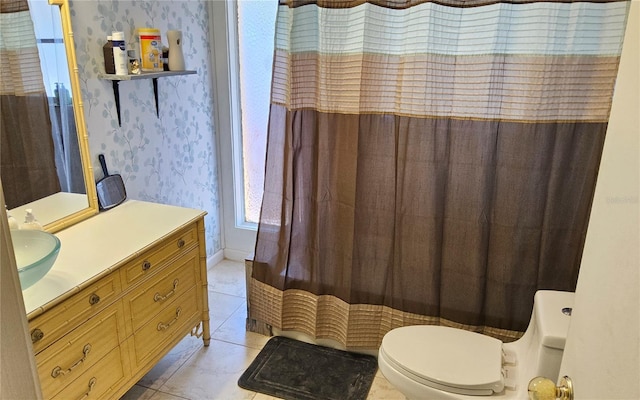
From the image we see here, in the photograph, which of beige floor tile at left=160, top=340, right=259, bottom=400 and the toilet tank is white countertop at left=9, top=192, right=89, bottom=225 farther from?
A: the toilet tank

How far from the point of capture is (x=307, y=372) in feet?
7.64

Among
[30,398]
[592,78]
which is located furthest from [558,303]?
[30,398]

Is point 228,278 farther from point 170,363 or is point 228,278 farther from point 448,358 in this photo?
point 448,358

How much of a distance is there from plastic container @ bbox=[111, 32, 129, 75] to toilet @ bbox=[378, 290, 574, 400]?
1685 mm

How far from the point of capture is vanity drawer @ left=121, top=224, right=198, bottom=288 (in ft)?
6.11

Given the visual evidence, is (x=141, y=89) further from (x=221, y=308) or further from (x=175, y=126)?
(x=221, y=308)

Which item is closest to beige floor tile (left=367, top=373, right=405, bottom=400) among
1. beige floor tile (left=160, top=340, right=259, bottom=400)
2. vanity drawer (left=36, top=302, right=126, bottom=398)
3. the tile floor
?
the tile floor

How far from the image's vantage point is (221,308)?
9.48ft

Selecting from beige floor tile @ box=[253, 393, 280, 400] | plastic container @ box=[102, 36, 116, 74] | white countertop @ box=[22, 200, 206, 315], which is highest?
plastic container @ box=[102, 36, 116, 74]

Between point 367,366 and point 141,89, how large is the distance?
6.04 feet

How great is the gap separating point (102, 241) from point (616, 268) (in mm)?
1815

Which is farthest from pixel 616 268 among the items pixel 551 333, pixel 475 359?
pixel 475 359

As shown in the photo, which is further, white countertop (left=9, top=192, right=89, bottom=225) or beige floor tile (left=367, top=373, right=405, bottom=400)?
beige floor tile (left=367, top=373, right=405, bottom=400)

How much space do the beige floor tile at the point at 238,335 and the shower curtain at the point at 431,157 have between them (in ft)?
1.01
